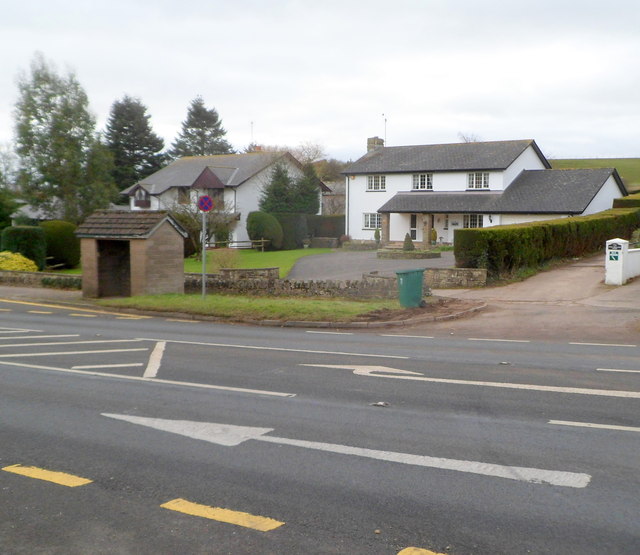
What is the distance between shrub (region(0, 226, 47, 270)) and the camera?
36094 millimetres

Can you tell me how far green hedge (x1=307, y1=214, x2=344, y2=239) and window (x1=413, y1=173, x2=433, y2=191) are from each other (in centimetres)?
1017

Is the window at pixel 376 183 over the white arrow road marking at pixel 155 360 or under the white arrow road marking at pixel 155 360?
over

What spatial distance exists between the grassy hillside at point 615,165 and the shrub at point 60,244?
50880mm

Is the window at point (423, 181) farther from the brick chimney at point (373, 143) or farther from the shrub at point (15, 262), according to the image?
the shrub at point (15, 262)

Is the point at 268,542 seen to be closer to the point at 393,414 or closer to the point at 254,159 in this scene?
the point at 393,414

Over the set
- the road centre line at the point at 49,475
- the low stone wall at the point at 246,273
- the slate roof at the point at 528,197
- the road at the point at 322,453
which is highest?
the slate roof at the point at 528,197

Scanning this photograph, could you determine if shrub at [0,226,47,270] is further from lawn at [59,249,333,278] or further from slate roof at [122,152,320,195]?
slate roof at [122,152,320,195]

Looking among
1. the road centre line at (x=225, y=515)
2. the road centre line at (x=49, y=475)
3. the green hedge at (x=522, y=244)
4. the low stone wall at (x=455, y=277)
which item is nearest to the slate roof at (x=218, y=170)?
the green hedge at (x=522, y=244)

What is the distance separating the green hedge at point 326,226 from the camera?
198ft

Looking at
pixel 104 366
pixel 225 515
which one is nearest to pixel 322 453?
pixel 225 515

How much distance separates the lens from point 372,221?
2173 inches

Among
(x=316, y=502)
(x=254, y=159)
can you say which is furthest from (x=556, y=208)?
(x=316, y=502)

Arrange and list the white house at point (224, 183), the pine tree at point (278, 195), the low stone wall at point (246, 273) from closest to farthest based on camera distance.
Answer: the low stone wall at point (246, 273), the pine tree at point (278, 195), the white house at point (224, 183)

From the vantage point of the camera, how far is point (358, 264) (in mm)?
38219
